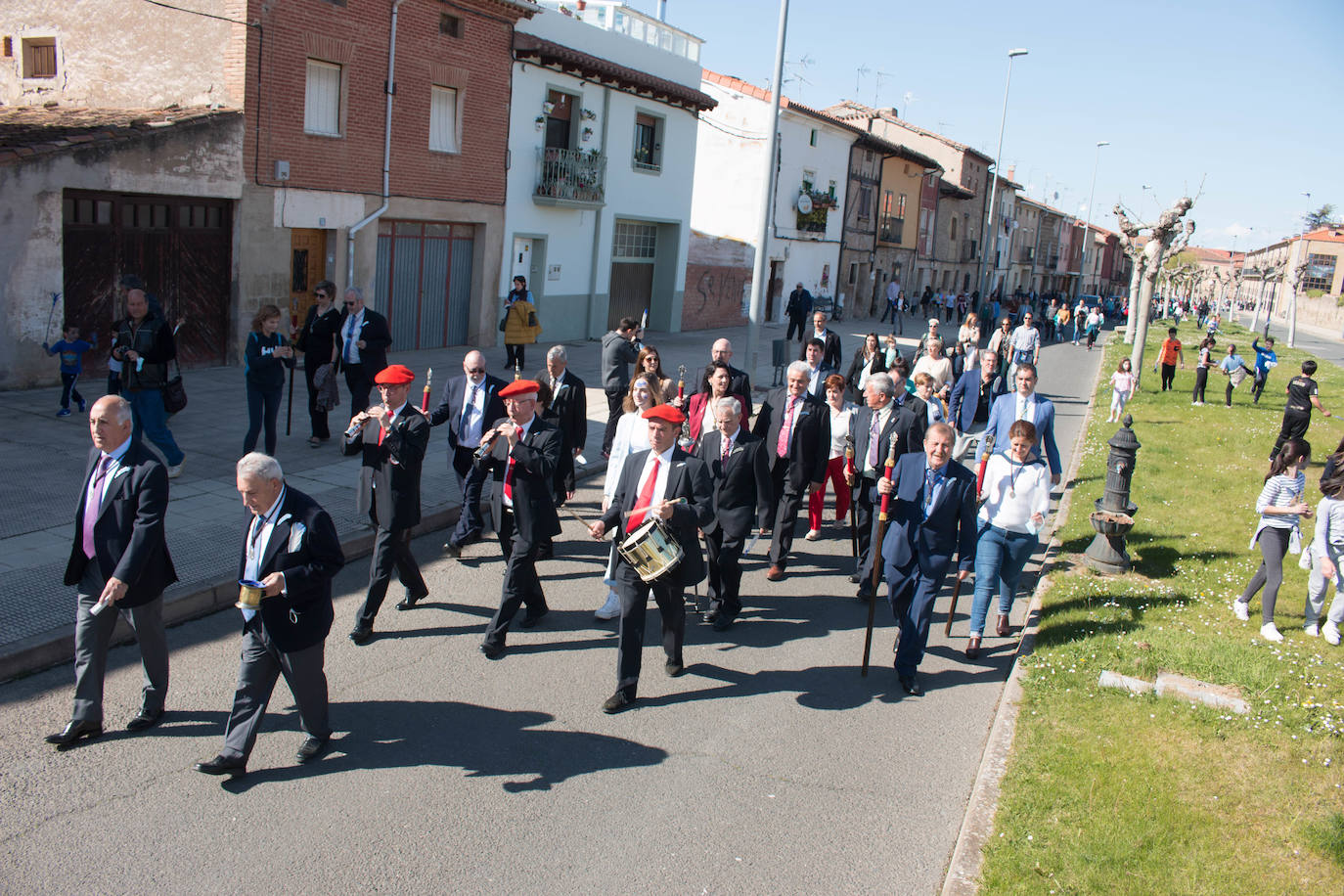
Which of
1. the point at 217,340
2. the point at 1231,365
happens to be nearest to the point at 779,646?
the point at 217,340

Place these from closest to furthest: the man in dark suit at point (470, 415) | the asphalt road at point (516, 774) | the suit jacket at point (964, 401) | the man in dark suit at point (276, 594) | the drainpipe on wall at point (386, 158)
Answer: the asphalt road at point (516, 774) < the man in dark suit at point (276, 594) < the man in dark suit at point (470, 415) < the suit jacket at point (964, 401) < the drainpipe on wall at point (386, 158)

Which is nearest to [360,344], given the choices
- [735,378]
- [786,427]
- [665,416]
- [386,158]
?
[735,378]

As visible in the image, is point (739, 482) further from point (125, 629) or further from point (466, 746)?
point (125, 629)

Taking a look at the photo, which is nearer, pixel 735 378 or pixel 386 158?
pixel 735 378

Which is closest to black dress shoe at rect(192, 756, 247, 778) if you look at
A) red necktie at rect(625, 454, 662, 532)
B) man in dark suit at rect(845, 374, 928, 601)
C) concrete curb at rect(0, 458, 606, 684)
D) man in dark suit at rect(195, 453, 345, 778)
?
man in dark suit at rect(195, 453, 345, 778)

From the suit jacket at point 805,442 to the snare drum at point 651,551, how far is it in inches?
116

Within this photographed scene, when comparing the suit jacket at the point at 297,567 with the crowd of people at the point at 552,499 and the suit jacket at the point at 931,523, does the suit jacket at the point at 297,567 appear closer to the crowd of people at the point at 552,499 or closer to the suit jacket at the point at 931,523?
the crowd of people at the point at 552,499

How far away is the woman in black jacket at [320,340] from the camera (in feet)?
38.0

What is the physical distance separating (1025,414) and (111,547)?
300 inches

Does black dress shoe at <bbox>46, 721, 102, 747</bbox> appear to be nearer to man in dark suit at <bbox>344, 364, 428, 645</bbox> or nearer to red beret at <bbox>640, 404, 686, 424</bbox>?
man in dark suit at <bbox>344, 364, 428, 645</bbox>

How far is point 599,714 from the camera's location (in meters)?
6.09

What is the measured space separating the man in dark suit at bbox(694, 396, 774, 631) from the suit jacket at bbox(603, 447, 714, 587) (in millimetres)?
1128

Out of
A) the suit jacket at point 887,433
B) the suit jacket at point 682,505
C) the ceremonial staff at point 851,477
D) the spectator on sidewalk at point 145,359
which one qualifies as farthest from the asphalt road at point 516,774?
the spectator on sidewalk at point 145,359

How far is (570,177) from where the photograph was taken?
22.2 m
